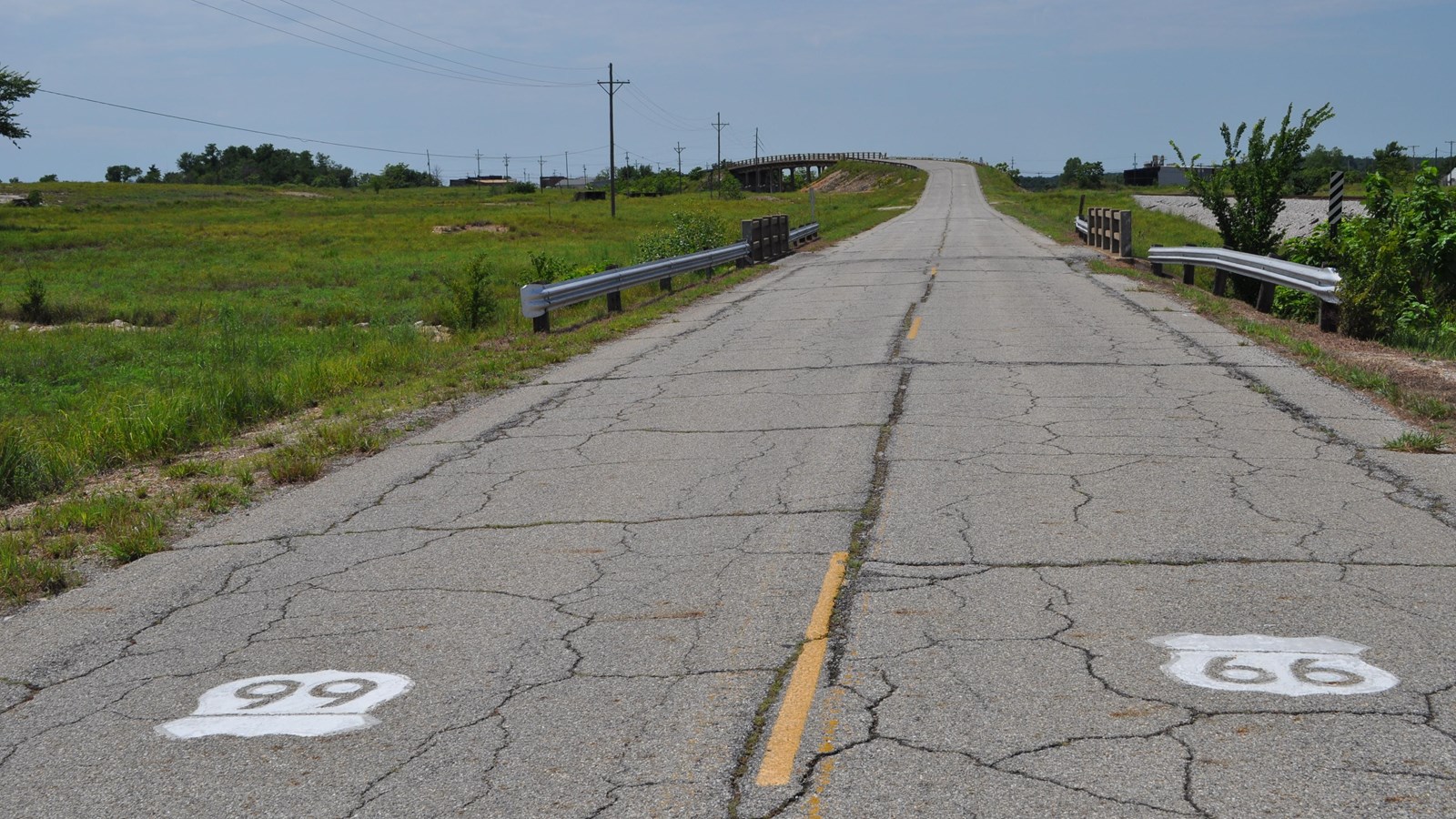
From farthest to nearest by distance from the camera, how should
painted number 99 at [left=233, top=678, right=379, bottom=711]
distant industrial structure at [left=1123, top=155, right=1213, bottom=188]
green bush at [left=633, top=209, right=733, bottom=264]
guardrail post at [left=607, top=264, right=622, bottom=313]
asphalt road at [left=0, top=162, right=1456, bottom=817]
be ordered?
distant industrial structure at [left=1123, top=155, right=1213, bottom=188], green bush at [left=633, top=209, right=733, bottom=264], guardrail post at [left=607, top=264, right=622, bottom=313], painted number 99 at [left=233, top=678, right=379, bottom=711], asphalt road at [left=0, top=162, right=1456, bottom=817]

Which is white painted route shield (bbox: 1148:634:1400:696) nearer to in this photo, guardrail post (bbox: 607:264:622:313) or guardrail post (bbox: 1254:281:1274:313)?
guardrail post (bbox: 1254:281:1274:313)

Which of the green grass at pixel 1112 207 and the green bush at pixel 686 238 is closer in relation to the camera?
the green bush at pixel 686 238

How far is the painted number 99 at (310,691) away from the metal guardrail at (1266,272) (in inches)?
494

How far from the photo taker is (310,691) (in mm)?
4883

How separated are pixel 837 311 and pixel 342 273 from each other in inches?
930

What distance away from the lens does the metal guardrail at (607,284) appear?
16.7m

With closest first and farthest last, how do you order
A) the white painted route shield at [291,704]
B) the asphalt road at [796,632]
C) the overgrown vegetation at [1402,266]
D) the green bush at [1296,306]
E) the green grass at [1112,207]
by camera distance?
the asphalt road at [796,632], the white painted route shield at [291,704], the overgrown vegetation at [1402,266], the green bush at [1296,306], the green grass at [1112,207]

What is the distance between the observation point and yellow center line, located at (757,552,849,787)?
4.01 m

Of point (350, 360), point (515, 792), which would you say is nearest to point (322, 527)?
point (515, 792)

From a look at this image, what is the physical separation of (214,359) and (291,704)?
44.9 ft

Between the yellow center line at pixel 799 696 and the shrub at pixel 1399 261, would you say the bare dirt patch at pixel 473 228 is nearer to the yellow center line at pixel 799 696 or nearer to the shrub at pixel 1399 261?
the shrub at pixel 1399 261

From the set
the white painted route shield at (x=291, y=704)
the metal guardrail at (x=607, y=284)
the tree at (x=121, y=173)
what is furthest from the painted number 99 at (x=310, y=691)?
the tree at (x=121, y=173)

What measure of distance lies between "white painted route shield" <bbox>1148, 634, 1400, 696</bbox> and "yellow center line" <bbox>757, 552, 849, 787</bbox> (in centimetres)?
140

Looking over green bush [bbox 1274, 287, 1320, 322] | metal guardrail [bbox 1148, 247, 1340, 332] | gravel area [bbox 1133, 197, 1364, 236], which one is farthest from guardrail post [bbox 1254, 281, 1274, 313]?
gravel area [bbox 1133, 197, 1364, 236]
